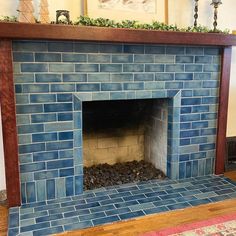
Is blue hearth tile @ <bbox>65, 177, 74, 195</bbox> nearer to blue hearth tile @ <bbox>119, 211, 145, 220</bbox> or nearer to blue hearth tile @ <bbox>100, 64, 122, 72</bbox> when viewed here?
blue hearth tile @ <bbox>119, 211, 145, 220</bbox>

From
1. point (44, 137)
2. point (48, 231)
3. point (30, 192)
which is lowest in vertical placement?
point (48, 231)

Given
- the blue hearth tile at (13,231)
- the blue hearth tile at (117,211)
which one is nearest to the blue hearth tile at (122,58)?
the blue hearth tile at (117,211)

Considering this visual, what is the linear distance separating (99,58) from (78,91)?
301 mm

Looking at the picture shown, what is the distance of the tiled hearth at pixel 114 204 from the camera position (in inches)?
71.7

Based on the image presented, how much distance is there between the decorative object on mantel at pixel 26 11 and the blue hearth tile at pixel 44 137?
812mm

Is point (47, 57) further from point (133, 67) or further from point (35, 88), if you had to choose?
point (133, 67)

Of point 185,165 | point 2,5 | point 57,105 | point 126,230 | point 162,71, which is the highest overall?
point 2,5

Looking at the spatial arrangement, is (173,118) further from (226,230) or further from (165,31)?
(226,230)

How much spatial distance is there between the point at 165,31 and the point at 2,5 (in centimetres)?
121

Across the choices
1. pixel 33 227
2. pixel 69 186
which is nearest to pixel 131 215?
pixel 69 186

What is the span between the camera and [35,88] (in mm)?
1964

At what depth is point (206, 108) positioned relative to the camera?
249 cm

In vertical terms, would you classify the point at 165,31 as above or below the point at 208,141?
above

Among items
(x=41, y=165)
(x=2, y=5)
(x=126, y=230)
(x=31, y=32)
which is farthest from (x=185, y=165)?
(x=2, y=5)
